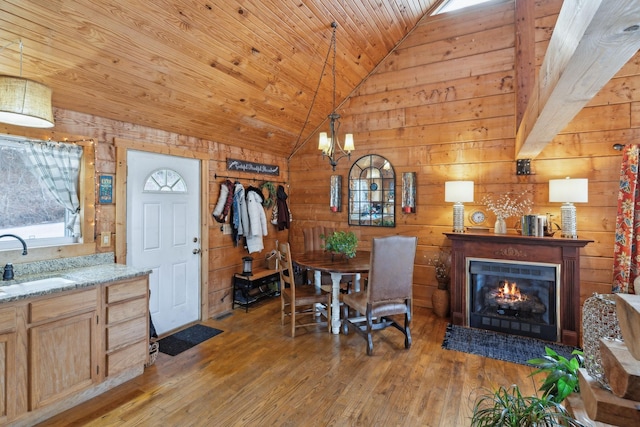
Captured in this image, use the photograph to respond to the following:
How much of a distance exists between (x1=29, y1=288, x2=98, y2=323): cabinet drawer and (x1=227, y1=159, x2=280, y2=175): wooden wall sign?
7.53ft

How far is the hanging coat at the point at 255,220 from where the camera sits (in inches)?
171

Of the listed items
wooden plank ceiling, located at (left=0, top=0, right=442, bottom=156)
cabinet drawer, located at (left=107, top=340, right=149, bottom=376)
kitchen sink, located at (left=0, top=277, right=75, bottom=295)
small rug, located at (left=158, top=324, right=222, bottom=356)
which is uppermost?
wooden plank ceiling, located at (left=0, top=0, right=442, bottom=156)

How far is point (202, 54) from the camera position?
2770mm

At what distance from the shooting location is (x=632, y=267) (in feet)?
10.3

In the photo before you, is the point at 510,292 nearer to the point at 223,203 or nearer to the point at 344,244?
the point at 344,244

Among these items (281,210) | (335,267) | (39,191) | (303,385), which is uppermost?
(39,191)

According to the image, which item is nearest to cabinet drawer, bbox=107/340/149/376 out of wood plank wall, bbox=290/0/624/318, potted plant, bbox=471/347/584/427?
wood plank wall, bbox=290/0/624/318

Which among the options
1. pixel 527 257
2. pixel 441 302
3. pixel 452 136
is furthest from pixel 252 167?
pixel 527 257

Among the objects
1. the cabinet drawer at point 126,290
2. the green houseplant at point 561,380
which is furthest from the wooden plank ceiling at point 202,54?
the green houseplant at point 561,380

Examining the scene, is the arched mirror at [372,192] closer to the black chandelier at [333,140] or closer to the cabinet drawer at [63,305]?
the black chandelier at [333,140]

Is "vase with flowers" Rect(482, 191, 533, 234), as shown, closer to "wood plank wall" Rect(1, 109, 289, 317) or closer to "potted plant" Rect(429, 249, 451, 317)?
"potted plant" Rect(429, 249, 451, 317)

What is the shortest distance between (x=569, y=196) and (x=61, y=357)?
174 inches

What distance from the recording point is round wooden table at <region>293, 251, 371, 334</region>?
317cm

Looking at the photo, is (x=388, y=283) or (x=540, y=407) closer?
(x=540, y=407)
